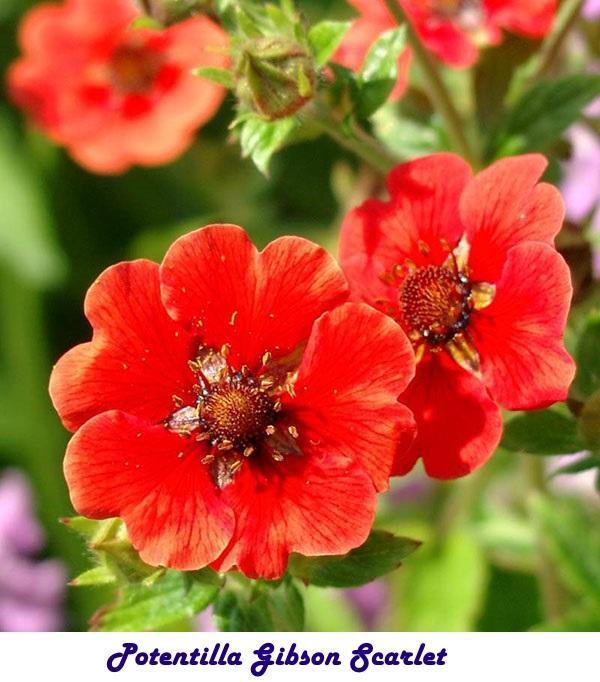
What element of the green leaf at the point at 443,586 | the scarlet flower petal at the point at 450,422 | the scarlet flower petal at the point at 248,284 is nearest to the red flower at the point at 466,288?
the scarlet flower petal at the point at 450,422

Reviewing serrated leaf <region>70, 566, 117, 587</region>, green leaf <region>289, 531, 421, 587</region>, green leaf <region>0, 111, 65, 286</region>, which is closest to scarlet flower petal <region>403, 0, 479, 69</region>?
green leaf <region>289, 531, 421, 587</region>

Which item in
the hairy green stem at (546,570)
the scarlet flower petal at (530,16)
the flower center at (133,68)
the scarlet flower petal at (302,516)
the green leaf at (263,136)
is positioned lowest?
the hairy green stem at (546,570)

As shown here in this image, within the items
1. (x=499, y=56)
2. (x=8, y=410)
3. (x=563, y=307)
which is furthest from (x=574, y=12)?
(x=8, y=410)

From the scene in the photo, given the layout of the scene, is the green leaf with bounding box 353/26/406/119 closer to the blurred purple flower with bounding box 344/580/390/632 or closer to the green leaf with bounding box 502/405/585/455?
the green leaf with bounding box 502/405/585/455

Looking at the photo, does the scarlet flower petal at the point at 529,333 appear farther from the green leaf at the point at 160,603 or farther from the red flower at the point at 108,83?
the red flower at the point at 108,83

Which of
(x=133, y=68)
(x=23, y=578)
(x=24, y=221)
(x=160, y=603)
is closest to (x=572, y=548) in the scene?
(x=160, y=603)

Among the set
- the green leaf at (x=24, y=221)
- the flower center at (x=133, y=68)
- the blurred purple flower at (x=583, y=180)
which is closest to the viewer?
the blurred purple flower at (x=583, y=180)

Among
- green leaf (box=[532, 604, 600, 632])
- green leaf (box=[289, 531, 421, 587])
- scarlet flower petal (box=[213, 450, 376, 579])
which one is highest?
scarlet flower petal (box=[213, 450, 376, 579])
